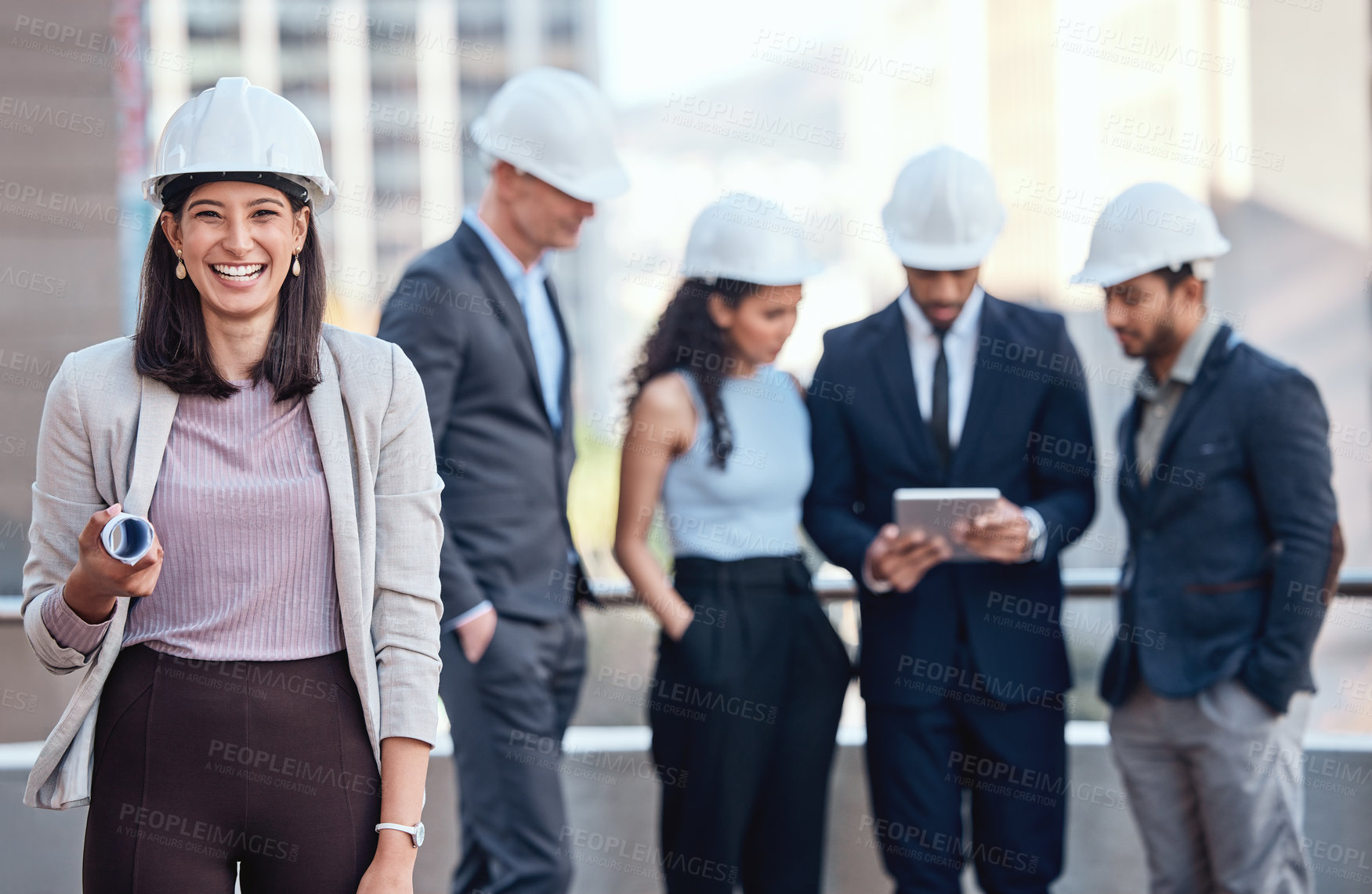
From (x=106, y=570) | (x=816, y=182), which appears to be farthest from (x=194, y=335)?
(x=816, y=182)

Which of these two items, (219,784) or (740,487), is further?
(740,487)

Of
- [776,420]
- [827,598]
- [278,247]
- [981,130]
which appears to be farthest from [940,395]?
[981,130]

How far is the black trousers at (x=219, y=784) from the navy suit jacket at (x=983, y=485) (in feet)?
5.66

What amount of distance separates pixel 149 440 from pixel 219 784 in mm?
471

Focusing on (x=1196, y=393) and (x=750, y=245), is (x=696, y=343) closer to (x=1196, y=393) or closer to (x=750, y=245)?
(x=750, y=245)

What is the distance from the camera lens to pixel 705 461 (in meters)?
3.28

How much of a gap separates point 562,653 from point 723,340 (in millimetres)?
880

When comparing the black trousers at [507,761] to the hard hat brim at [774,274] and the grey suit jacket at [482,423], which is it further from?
the hard hat brim at [774,274]

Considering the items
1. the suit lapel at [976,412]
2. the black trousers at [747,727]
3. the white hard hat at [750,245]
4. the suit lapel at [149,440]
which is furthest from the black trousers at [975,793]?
the suit lapel at [149,440]

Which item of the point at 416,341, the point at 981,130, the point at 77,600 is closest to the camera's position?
the point at 77,600

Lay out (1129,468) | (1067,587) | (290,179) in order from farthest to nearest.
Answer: (1067,587) < (1129,468) < (290,179)

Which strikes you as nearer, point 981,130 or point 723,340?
point 723,340

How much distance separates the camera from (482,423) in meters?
3.14

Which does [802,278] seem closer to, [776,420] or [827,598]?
[776,420]
